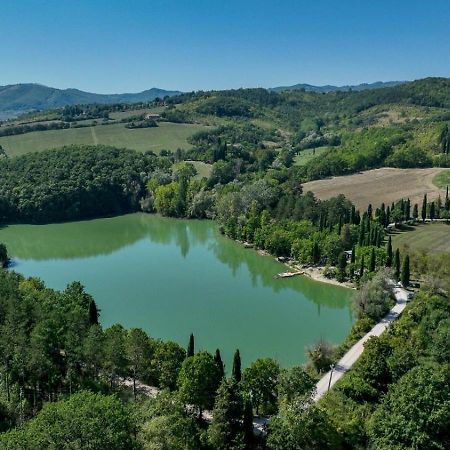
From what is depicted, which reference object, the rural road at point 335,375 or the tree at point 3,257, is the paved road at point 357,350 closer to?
the rural road at point 335,375

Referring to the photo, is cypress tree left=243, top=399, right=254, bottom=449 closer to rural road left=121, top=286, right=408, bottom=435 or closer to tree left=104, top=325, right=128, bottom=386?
rural road left=121, top=286, right=408, bottom=435

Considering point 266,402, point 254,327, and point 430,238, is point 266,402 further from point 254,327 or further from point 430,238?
point 430,238

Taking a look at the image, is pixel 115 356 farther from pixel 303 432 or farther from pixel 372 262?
pixel 372 262

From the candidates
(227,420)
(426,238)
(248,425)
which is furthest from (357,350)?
(426,238)

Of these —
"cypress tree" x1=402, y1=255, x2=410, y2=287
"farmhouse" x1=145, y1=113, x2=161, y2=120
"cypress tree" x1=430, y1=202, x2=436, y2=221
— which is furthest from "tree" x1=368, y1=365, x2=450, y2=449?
"farmhouse" x1=145, y1=113, x2=161, y2=120

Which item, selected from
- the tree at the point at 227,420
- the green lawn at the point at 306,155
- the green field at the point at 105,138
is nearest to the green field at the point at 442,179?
the green lawn at the point at 306,155

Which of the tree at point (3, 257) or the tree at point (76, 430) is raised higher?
the tree at point (76, 430)

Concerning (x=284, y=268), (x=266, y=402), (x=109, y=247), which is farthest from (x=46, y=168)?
(x=266, y=402)
